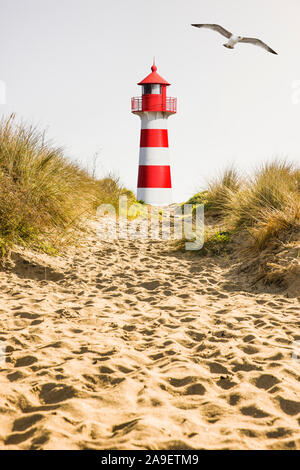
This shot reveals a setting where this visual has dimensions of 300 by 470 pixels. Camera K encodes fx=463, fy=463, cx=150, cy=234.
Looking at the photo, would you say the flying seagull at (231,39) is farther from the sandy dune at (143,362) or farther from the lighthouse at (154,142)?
the lighthouse at (154,142)

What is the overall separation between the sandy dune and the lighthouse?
33.2ft

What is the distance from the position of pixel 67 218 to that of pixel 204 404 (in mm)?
5417

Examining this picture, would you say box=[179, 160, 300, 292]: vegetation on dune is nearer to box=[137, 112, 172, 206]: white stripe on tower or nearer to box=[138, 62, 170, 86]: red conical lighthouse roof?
box=[137, 112, 172, 206]: white stripe on tower

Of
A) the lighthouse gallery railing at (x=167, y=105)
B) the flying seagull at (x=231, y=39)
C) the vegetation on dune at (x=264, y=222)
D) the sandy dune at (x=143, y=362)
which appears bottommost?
the sandy dune at (x=143, y=362)

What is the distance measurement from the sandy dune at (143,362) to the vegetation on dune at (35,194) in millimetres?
461

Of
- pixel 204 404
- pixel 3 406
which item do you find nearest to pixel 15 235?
pixel 3 406

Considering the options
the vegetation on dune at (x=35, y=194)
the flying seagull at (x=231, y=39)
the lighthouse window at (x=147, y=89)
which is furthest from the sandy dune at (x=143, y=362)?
the lighthouse window at (x=147, y=89)

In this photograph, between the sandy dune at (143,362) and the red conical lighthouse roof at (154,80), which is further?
the red conical lighthouse roof at (154,80)

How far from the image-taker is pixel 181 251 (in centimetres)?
800

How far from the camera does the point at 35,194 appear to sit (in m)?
7.07

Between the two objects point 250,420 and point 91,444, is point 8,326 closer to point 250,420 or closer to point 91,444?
point 91,444

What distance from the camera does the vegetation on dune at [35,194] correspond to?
6.43m

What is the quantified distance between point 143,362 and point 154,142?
1362 centimetres

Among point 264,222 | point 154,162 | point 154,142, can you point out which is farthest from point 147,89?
point 264,222
